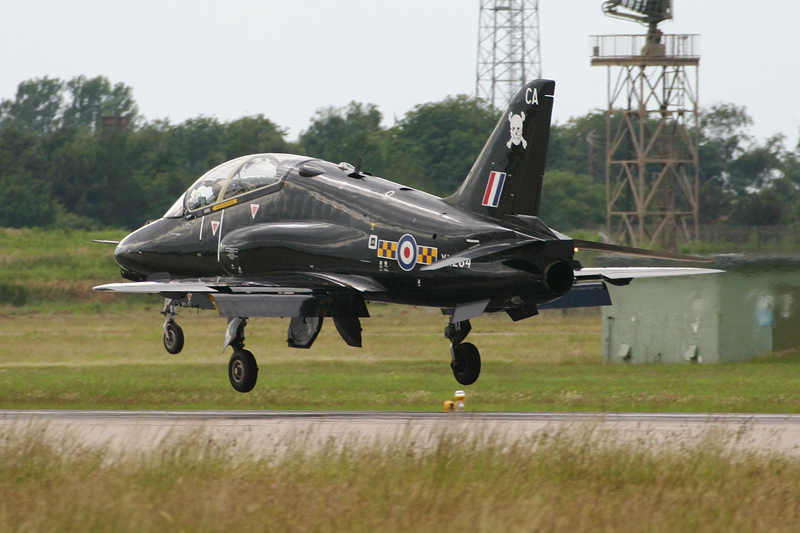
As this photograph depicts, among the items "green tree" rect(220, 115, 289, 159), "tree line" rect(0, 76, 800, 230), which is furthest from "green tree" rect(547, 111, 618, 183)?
"green tree" rect(220, 115, 289, 159)

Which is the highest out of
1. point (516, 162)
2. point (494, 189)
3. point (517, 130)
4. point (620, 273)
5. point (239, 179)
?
point (517, 130)

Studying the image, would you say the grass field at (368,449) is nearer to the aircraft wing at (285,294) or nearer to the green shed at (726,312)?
the green shed at (726,312)

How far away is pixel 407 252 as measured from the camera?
61.7 feet

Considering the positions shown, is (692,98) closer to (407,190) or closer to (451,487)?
(407,190)

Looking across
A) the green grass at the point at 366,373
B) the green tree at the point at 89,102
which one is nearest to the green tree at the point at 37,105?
the green tree at the point at 89,102

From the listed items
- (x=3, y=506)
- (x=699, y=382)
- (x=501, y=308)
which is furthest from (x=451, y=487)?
(x=699, y=382)

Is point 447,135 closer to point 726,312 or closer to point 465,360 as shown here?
point 726,312

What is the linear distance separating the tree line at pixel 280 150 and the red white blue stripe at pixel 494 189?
2028 inches

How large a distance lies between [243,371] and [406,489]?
9446 millimetres

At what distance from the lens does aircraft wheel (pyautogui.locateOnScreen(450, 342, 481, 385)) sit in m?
20.3

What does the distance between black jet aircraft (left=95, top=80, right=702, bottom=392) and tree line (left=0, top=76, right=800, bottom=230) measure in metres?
49.0

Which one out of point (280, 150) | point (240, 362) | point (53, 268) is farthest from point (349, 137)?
point (240, 362)

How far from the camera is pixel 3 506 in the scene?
→ 11.4 m

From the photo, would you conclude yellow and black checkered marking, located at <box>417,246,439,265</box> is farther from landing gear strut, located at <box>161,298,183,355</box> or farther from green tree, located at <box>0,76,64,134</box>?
green tree, located at <box>0,76,64,134</box>
